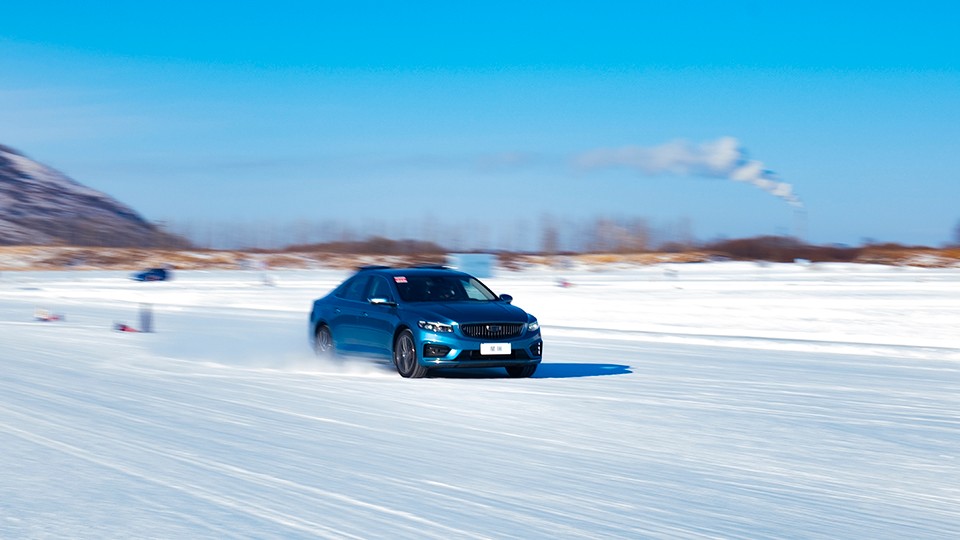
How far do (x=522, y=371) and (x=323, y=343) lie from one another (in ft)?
11.3

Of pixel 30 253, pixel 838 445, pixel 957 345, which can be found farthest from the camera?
pixel 30 253

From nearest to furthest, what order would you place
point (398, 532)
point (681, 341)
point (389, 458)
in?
point (398, 532)
point (389, 458)
point (681, 341)

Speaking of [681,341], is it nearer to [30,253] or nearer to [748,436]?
[748,436]

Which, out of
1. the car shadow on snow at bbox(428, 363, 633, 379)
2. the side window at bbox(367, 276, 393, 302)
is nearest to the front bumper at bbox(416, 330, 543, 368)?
the car shadow on snow at bbox(428, 363, 633, 379)

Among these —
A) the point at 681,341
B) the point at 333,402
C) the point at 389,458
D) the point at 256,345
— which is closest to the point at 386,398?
the point at 333,402

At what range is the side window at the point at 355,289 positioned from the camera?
17.3 m

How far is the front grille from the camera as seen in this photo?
607 inches

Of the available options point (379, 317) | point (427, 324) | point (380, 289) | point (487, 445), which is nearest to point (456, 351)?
point (427, 324)

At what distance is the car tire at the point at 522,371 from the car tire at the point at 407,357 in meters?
1.35

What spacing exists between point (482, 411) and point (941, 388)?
603 centimetres

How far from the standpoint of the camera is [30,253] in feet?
472

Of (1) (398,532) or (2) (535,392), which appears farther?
(2) (535,392)

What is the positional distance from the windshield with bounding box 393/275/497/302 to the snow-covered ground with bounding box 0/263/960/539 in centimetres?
111

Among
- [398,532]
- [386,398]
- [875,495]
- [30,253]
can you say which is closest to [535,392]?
[386,398]
